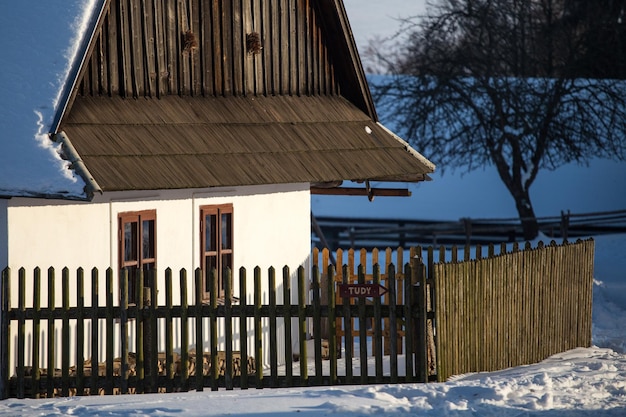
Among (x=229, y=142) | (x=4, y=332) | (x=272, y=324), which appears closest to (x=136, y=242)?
(x=229, y=142)

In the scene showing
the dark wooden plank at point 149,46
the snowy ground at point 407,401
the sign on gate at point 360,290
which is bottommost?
the snowy ground at point 407,401

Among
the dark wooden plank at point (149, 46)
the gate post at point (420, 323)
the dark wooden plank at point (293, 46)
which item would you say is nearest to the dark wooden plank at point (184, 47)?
the dark wooden plank at point (149, 46)

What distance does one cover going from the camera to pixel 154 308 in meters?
11.8

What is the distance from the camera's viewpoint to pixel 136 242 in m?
13.7

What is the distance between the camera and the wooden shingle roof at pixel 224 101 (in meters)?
13.3

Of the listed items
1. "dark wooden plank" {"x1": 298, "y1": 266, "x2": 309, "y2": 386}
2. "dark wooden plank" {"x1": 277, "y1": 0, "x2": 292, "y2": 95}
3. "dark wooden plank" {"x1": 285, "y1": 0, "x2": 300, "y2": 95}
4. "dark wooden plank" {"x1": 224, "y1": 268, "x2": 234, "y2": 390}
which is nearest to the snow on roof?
"dark wooden plank" {"x1": 224, "y1": 268, "x2": 234, "y2": 390}

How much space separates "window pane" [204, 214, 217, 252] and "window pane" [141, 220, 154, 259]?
1.09m

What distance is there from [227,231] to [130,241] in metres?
1.87

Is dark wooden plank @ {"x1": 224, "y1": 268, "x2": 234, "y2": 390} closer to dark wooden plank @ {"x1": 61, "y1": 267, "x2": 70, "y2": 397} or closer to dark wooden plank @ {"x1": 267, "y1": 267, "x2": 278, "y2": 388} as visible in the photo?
dark wooden plank @ {"x1": 267, "y1": 267, "x2": 278, "y2": 388}

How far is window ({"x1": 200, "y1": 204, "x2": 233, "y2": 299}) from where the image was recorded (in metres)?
14.8

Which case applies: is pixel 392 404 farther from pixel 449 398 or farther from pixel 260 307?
pixel 260 307

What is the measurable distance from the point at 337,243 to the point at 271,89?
17.4 m

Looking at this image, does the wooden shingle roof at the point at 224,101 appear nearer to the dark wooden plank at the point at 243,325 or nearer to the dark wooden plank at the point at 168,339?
the dark wooden plank at the point at 168,339

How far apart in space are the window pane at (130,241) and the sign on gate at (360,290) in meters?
3.11
